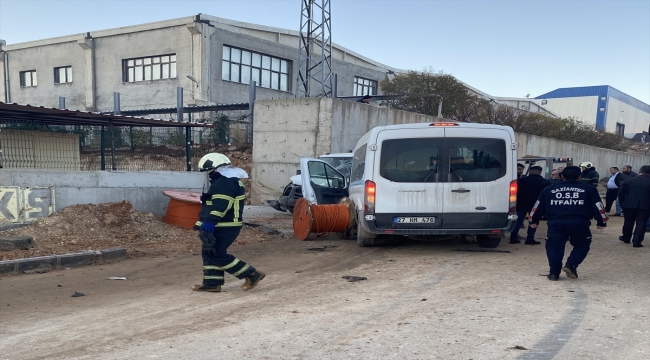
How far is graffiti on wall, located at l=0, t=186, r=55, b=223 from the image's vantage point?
888cm

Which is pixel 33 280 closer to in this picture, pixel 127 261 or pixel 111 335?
pixel 127 261

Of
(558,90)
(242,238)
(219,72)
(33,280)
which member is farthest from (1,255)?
(558,90)

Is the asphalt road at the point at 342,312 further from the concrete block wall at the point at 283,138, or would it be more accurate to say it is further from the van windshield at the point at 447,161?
the concrete block wall at the point at 283,138

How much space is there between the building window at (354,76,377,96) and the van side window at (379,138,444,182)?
106 feet

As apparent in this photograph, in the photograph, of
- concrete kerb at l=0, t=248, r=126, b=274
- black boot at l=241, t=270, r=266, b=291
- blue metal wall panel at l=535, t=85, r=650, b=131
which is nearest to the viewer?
black boot at l=241, t=270, r=266, b=291

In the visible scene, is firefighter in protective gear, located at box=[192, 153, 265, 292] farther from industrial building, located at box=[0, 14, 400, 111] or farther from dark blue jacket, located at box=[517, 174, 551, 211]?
industrial building, located at box=[0, 14, 400, 111]

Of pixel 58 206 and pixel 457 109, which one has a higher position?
pixel 457 109

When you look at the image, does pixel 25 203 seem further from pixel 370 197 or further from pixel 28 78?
pixel 28 78

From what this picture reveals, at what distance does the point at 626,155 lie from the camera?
1339 inches

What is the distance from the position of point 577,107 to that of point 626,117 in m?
10.2

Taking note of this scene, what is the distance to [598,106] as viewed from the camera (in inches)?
2403

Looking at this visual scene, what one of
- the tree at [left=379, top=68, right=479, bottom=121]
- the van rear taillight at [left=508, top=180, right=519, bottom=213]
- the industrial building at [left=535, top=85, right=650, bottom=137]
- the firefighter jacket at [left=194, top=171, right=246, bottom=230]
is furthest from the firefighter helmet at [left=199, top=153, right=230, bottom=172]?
the industrial building at [left=535, top=85, right=650, bottom=137]

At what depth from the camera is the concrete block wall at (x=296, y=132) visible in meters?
16.5

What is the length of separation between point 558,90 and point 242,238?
66947mm
